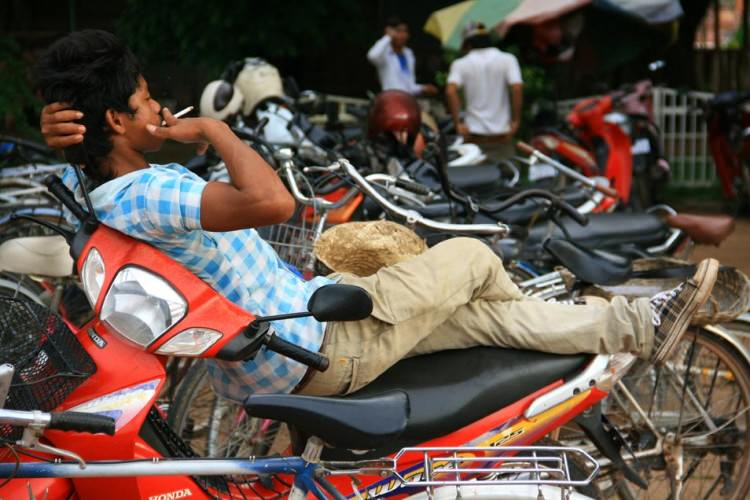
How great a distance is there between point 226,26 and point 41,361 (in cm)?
1071

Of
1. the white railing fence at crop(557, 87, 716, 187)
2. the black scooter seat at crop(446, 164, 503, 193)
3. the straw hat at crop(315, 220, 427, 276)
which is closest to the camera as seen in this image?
the straw hat at crop(315, 220, 427, 276)

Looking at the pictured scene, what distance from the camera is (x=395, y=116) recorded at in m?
6.25

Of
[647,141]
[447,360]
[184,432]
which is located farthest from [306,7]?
[447,360]

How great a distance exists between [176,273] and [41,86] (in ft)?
2.01

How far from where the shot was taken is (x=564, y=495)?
102 inches

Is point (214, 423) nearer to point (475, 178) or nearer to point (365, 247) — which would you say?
point (365, 247)

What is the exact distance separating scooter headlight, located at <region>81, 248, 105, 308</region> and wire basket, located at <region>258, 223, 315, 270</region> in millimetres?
1585

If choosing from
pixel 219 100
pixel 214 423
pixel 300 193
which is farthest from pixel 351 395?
pixel 219 100

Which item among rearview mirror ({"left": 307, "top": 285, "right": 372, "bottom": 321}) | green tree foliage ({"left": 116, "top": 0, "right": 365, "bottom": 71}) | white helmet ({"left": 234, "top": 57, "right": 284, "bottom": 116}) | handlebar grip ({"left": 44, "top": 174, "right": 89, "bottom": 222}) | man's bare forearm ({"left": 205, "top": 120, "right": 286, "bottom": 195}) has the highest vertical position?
man's bare forearm ({"left": 205, "top": 120, "right": 286, "bottom": 195})

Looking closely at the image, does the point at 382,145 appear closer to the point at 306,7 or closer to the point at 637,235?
the point at 637,235

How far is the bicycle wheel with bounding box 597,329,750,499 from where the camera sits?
145 inches

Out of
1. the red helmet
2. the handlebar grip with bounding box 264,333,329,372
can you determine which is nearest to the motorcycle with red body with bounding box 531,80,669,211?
the red helmet

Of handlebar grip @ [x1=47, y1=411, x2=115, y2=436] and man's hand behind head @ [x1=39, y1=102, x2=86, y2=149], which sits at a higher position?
man's hand behind head @ [x1=39, y1=102, x2=86, y2=149]

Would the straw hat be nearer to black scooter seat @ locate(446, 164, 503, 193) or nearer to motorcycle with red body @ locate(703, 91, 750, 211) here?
black scooter seat @ locate(446, 164, 503, 193)
